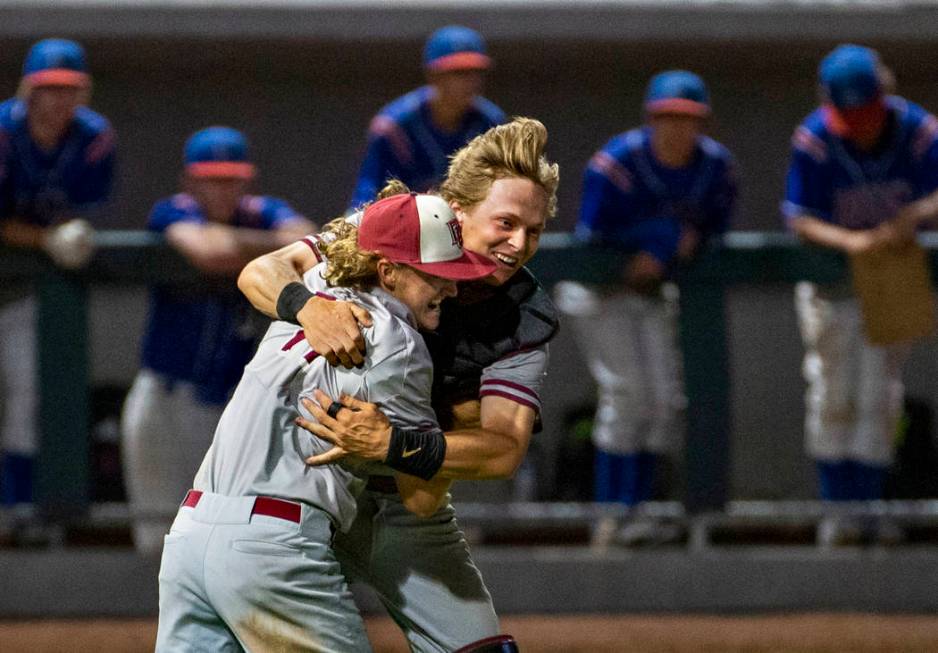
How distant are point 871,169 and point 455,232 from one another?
10.5 feet

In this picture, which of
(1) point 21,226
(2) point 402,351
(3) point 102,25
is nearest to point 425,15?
(3) point 102,25

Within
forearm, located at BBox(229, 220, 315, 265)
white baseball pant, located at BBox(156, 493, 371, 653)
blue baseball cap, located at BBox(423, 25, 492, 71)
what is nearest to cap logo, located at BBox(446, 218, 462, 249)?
white baseball pant, located at BBox(156, 493, 371, 653)

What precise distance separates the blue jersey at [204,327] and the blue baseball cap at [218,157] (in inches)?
4.9

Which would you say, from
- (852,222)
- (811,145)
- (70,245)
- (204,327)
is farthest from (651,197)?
(70,245)

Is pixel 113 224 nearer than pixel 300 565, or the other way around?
pixel 300 565

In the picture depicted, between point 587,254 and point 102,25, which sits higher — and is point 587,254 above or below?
below

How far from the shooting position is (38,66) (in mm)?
6051

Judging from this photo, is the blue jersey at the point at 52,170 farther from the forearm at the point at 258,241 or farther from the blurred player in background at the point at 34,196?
the forearm at the point at 258,241

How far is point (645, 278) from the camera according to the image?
19.7 ft

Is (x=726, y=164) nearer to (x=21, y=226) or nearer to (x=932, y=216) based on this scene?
(x=932, y=216)

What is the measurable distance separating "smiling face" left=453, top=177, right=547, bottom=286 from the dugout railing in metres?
2.56

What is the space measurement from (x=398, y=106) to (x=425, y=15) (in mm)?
1963

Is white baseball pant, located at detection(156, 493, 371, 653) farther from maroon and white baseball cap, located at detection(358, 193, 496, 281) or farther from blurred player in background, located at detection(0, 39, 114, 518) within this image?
blurred player in background, located at detection(0, 39, 114, 518)

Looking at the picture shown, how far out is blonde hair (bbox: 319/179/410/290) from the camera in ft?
10.4
